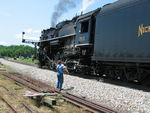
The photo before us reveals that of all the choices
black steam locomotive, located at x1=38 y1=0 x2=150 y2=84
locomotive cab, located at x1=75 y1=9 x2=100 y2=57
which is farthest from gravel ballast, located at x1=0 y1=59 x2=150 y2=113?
locomotive cab, located at x1=75 y1=9 x2=100 y2=57

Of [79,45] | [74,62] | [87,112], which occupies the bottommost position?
[87,112]

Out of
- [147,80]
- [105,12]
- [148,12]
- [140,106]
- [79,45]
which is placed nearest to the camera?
[140,106]

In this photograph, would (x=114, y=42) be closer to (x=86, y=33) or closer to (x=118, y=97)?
(x=86, y=33)

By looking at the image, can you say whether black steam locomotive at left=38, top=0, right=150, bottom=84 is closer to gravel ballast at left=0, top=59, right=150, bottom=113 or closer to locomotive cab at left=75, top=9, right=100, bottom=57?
locomotive cab at left=75, top=9, right=100, bottom=57

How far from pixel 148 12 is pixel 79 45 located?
6512 mm

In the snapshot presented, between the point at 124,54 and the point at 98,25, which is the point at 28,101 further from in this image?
the point at 98,25

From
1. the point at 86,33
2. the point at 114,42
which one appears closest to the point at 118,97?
the point at 114,42

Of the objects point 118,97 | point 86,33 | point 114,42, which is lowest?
point 118,97

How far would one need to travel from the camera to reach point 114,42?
13234 millimetres

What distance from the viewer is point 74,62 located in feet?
58.2

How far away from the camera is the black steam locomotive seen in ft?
37.2

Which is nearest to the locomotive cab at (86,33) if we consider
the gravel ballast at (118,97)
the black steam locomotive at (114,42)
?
the black steam locomotive at (114,42)

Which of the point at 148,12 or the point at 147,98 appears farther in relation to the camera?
the point at 148,12

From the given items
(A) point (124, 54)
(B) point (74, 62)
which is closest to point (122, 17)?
(A) point (124, 54)
